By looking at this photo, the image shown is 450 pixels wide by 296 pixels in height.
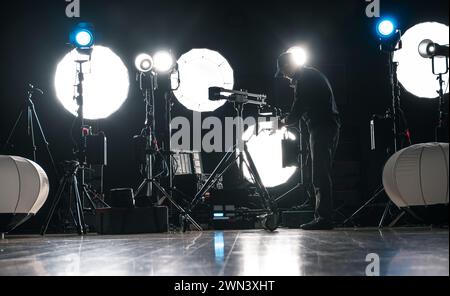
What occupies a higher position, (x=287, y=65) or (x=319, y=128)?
(x=287, y=65)

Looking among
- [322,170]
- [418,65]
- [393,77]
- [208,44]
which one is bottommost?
[322,170]

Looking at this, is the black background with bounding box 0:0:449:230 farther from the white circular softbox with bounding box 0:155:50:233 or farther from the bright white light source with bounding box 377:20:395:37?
the white circular softbox with bounding box 0:155:50:233

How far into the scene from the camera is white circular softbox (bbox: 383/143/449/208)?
11.3 ft

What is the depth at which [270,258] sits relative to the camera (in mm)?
1903

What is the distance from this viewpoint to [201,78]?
23.6 feet

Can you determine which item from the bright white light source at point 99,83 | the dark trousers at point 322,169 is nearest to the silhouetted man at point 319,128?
the dark trousers at point 322,169

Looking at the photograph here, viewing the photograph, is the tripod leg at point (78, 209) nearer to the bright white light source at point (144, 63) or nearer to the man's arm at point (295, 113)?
the bright white light source at point (144, 63)

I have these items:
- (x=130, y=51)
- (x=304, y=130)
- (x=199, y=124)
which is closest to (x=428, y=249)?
(x=304, y=130)

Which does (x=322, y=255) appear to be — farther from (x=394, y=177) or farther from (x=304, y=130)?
(x=304, y=130)

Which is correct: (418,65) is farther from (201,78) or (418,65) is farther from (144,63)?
(144,63)

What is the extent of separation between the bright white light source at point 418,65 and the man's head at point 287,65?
277 centimetres

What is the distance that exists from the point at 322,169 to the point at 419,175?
3.52 feet

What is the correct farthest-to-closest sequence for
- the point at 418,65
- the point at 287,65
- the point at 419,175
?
1. the point at 418,65
2. the point at 287,65
3. the point at 419,175

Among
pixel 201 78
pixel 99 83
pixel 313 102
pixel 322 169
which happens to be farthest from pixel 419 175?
pixel 99 83
